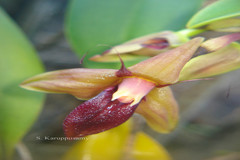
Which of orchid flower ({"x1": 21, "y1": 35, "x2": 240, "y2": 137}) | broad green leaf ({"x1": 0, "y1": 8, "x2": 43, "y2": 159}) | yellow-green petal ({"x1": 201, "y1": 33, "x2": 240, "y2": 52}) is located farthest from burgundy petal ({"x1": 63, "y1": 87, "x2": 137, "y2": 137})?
broad green leaf ({"x1": 0, "y1": 8, "x2": 43, "y2": 159})

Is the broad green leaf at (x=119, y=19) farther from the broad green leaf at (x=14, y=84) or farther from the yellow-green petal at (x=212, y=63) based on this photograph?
the yellow-green petal at (x=212, y=63)

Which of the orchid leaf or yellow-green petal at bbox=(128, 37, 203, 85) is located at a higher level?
yellow-green petal at bbox=(128, 37, 203, 85)

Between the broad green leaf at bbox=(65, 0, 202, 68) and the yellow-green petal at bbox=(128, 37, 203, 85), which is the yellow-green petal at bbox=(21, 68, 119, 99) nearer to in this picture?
the yellow-green petal at bbox=(128, 37, 203, 85)

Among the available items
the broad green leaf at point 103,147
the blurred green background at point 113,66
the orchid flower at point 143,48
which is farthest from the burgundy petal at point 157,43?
the broad green leaf at point 103,147

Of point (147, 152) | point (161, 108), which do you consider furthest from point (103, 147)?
point (161, 108)

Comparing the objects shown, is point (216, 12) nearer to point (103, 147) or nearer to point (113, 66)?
point (113, 66)
